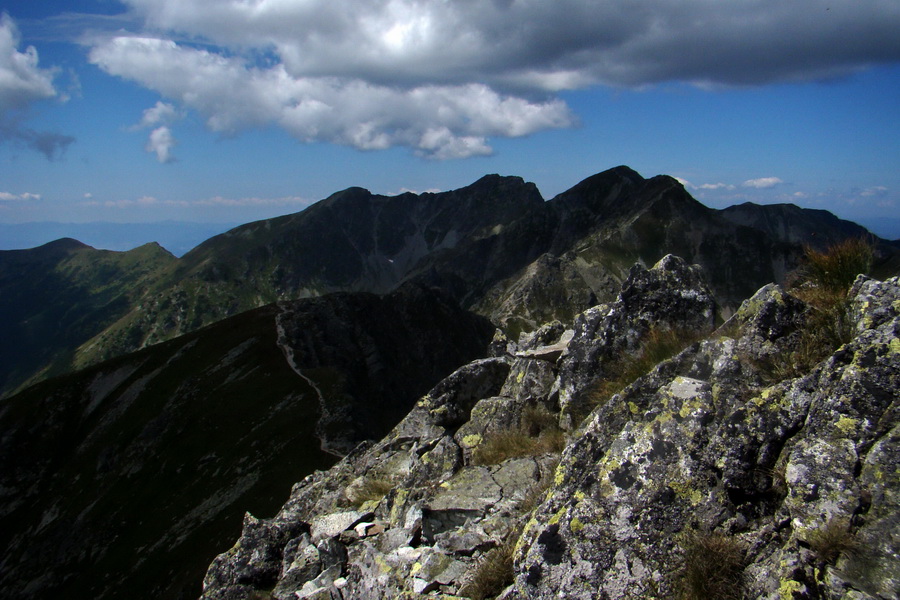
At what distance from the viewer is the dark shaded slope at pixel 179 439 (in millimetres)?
51312

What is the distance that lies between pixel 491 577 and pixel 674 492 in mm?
3028

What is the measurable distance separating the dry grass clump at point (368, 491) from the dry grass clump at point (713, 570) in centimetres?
957

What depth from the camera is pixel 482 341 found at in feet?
450

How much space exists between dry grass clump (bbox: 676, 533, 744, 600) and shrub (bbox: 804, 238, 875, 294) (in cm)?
542

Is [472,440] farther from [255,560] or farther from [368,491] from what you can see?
[255,560]

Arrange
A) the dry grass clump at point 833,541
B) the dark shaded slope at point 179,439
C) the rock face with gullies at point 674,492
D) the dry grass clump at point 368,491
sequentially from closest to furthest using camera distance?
the dry grass clump at point 833,541
the rock face with gullies at point 674,492
the dry grass clump at point 368,491
the dark shaded slope at point 179,439

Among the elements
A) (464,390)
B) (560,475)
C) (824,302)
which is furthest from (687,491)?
(464,390)

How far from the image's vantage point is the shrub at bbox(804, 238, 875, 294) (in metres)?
9.08

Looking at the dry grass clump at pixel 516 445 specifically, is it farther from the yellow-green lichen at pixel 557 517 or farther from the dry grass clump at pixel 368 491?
the yellow-green lichen at pixel 557 517

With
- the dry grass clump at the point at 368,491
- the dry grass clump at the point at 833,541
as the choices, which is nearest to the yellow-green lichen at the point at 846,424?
the dry grass clump at the point at 833,541

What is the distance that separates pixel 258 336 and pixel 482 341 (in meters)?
64.2

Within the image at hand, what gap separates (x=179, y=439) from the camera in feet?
231

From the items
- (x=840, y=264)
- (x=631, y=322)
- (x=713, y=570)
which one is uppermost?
(x=840, y=264)

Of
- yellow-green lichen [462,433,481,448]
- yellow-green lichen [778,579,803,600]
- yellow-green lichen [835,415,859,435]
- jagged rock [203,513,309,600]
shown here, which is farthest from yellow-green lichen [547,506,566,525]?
jagged rock [203,513,309,600]
